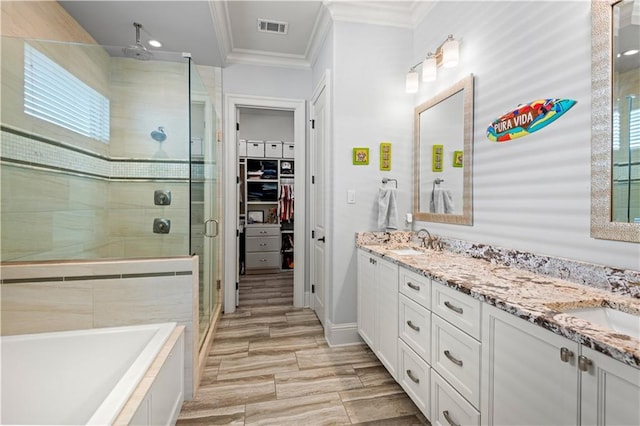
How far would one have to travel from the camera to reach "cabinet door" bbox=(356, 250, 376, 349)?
221cm

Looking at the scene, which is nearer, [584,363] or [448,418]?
[584,363]

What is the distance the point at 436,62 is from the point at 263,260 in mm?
3955

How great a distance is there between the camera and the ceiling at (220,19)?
220cm

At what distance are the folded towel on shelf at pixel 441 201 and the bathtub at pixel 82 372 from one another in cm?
202

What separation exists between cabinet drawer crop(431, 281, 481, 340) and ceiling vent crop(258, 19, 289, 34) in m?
2.67

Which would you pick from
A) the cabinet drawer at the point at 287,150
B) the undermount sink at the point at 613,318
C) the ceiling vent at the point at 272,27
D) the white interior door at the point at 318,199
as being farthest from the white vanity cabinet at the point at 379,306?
the cabinet drawer at the point at 287,150

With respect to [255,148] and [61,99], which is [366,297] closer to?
[61,99]

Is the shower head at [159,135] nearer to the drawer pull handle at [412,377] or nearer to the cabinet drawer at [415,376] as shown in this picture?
the cabinet drawer at [415,376]

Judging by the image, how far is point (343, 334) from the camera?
255 centimetres

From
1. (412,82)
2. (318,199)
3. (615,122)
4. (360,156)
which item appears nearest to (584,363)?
(615,122)

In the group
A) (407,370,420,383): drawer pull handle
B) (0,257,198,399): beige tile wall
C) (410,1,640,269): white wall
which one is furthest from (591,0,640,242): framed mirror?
(0,257,198,399): beige tile wall

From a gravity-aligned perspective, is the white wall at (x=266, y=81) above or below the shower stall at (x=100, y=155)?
above

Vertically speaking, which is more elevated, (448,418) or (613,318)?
(613,318)

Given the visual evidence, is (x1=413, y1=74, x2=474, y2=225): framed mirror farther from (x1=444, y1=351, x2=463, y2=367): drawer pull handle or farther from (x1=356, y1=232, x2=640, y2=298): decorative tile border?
(x1=444, y1=351, x2=463, y2=367): drawer pull handle
